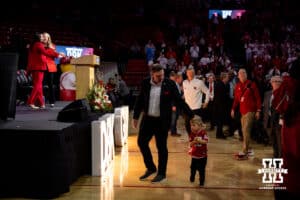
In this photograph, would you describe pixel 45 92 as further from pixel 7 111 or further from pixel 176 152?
pixel 7 111

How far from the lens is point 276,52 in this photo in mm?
18453

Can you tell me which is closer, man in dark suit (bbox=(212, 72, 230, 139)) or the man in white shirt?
the man in white shirt

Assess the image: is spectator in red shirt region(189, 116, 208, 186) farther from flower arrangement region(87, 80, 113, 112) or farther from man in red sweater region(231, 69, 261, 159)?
flower arrangement region(87, 80, 113, 112)

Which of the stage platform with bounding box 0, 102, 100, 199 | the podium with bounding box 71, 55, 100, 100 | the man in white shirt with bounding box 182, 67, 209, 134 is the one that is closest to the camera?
the stage platform with bounding box 0, 102, 100, 199

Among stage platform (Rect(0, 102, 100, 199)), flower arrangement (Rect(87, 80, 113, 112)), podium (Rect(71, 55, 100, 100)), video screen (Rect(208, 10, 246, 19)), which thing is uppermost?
video screen (Rect(208, 10, 246, 19))

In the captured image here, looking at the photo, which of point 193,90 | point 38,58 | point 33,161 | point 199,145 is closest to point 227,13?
point 193,90

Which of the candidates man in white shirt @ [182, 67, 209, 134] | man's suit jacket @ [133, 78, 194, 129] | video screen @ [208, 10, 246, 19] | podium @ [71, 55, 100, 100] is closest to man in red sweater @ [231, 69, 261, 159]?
man's suit jacket @ [133, 78, 194, 129]

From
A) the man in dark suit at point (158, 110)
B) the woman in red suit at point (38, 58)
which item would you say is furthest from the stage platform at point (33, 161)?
the woman in red suit at point (38, 58)

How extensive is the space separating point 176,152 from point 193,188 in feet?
8.96

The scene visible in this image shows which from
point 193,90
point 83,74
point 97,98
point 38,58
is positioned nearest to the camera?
point 38,58

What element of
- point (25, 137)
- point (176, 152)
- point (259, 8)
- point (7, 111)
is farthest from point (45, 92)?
point (259, 8)

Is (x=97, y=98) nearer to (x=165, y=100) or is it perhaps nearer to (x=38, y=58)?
(x=38, y=58)

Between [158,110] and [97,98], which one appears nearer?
[158,110]

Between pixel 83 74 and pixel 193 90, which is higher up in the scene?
pixel 83 74
